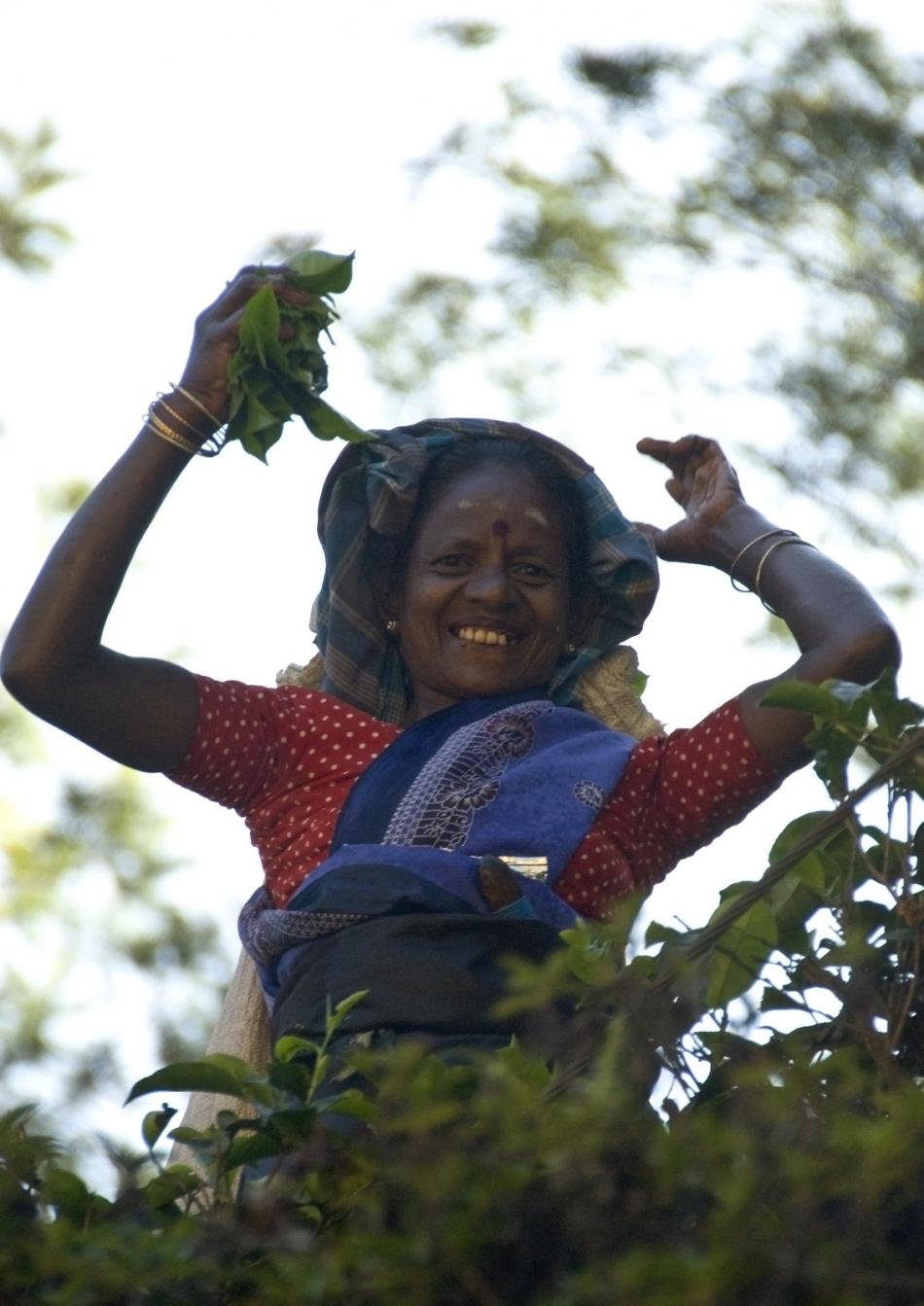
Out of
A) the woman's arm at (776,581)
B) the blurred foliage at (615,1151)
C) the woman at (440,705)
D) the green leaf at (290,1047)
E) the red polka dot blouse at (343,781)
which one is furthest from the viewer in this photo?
the red polka dot blouse at (343,781)

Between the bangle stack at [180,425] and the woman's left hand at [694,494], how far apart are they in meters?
0.77

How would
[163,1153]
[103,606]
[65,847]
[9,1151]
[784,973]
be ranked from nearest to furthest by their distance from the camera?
[9,1151] → [163,1153] → [784,973] → [103,606] → [65,847]

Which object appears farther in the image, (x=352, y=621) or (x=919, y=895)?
(x=352, y=621)

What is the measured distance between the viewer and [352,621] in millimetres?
3520

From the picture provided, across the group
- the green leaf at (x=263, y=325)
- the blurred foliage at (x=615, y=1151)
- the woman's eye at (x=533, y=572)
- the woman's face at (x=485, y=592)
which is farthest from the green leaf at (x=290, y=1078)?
the woman's eye at (x=533, y=572)

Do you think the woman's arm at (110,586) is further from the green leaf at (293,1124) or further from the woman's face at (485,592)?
the green leaf at (293,1124)

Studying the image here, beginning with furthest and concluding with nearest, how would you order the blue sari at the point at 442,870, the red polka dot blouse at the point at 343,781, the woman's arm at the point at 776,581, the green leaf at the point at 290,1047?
the red polka dot blouse at the point at 343,781 → the woman's arm at the point at 776,581 → the blue sari at the point at 442,870 → the green leaf at the point at 290,1047

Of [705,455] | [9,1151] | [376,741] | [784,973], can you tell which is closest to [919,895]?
[784,973]

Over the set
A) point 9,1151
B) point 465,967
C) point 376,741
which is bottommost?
point 9,1151

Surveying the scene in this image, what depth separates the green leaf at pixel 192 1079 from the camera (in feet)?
6.20

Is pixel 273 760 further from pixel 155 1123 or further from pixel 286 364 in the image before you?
pixel 155 1123

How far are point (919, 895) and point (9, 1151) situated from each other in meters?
0.87

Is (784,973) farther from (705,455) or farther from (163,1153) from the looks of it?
(705,455)

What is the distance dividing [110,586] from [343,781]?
0.46 metres
